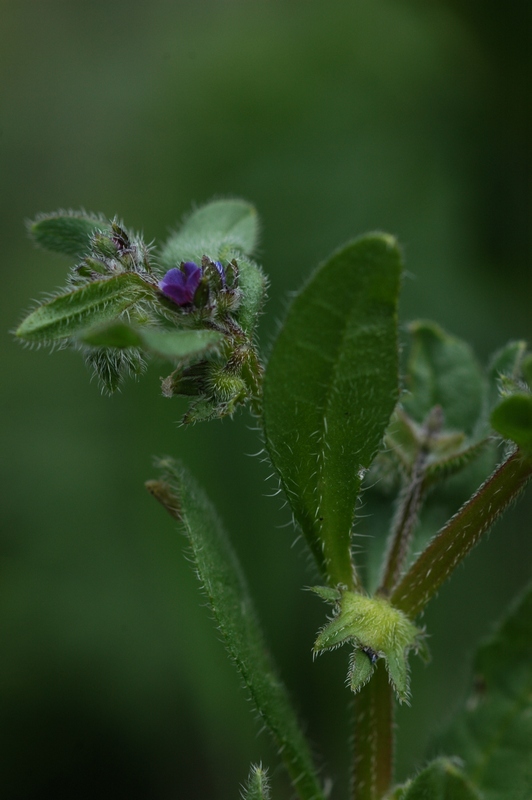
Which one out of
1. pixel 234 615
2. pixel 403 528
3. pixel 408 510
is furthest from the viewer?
pixel 408 510

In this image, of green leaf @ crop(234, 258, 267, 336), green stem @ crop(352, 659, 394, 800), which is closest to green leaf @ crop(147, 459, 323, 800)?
green stem @ crop(352, 659, 394, 800)

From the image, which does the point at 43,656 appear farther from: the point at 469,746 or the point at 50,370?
the point at 469,746

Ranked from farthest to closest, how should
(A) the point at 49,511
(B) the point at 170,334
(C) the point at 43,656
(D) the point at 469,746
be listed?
(A) the point at 49,511, (C) the point at 43,656, (D) the point at 469,746, (B) the point at 170,334

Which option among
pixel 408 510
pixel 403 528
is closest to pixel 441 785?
pixel 403 528

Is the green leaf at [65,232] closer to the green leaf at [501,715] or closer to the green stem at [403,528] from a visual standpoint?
the green stem at [403,528]

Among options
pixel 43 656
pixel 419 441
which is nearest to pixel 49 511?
pixel 43 656

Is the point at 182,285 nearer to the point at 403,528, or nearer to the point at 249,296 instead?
the point at 249,296

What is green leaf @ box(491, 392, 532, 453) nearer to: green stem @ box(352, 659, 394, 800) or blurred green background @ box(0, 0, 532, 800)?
green stem @ box(352, 659, 394, 800)
